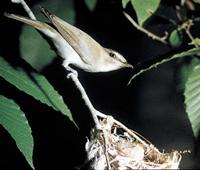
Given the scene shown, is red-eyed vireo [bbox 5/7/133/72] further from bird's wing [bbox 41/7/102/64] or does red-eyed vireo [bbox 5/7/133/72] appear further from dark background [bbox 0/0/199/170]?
dark background [bbox 0/0/199/170]

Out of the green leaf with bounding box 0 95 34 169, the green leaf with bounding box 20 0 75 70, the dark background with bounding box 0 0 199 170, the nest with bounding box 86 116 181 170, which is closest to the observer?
the green leaf with bounding box 0 95 34 169

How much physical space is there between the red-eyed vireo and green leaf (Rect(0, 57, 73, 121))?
496 millimetres

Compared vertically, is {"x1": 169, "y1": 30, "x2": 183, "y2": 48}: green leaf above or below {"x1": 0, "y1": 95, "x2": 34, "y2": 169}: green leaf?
below

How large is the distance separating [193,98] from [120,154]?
0.45 m

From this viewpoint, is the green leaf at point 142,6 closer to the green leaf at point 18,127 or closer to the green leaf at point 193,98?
the green leaf at point 193,98

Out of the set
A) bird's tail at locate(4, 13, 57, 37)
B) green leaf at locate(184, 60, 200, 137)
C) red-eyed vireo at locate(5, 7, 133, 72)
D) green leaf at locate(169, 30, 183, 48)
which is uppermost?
bird's tail at locate(4, 13, 57, 37)

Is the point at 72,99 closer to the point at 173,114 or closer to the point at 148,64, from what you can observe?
the point at 148,64

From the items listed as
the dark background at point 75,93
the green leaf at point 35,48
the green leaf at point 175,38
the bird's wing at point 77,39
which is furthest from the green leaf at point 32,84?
the green leaf at point 175,38

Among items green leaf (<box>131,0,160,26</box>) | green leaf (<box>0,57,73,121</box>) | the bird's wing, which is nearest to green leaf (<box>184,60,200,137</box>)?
green leaf (<box>131,0,160,26</box>)

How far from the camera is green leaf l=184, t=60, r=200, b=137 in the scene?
243 centimetres

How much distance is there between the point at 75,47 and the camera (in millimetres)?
3055

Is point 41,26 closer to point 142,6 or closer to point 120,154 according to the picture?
point 142,6

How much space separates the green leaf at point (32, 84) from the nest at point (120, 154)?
27 cm

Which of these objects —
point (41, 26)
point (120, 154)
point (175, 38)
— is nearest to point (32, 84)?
point (120, 154)
